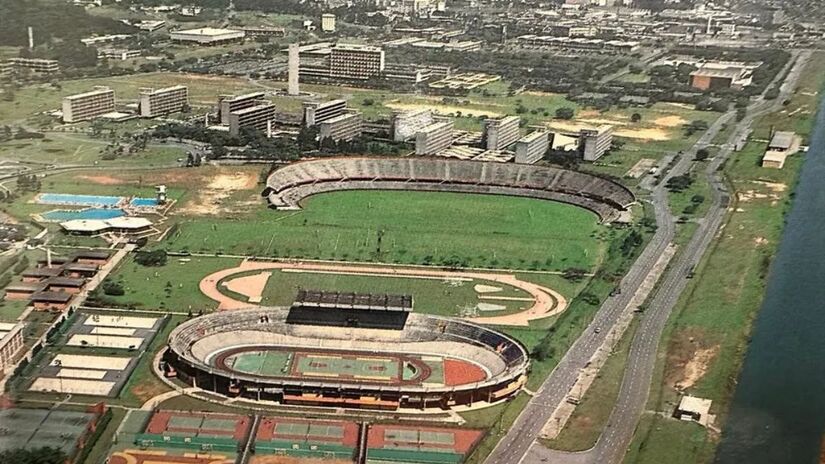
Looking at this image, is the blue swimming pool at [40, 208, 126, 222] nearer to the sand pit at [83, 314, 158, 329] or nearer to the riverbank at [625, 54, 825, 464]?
the sand pit at [83, 314, 158, 329]

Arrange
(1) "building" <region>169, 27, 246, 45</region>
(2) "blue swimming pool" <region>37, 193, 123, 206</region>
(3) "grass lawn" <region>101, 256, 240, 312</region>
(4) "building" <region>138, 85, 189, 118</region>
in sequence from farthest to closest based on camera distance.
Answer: (1) "building" <region>169, 27, 246, 45</region> < (4) "building" <region>138, 85, 189, 118</region> < (2) "blue swimming pool" <region>37, 193, 123, 206</region> < (3) "grass lawn" <region>101, 256, 240, 312</region>

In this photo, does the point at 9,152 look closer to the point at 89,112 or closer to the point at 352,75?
the point at 89,112

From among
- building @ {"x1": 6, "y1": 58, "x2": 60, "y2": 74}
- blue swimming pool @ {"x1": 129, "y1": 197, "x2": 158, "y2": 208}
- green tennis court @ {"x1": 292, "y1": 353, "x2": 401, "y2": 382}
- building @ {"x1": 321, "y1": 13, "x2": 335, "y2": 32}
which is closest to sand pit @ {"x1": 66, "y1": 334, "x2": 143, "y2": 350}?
green tennis court @ {"x1": 292, "y1": 353, "x2": 401, "y2": 382}

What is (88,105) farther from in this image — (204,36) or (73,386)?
(73,386)

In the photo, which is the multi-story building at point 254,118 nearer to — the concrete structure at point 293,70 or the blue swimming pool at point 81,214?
the concrete structure at point 293,70

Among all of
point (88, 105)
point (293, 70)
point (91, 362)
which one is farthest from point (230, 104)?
point (91, 362)

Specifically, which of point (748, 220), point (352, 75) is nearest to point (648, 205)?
point (748, 220)

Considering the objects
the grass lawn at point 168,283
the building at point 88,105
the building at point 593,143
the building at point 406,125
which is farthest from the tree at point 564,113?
the grass lawn at point 168,283
